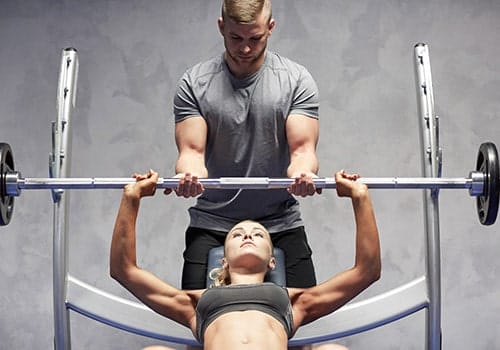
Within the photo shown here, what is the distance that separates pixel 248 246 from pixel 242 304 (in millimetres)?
218

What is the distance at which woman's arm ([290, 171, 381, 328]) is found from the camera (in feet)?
10.2

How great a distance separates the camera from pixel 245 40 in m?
3.14

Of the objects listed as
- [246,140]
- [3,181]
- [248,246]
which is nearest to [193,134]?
[246,140]

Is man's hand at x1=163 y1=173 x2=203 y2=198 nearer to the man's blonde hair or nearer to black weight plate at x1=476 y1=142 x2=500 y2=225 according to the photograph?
the man's blonde hair

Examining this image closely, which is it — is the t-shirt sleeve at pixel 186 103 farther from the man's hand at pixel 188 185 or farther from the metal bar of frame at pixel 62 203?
the metal bar of frame at pixel 62 203

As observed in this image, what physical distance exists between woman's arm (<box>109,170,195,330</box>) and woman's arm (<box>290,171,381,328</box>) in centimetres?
36

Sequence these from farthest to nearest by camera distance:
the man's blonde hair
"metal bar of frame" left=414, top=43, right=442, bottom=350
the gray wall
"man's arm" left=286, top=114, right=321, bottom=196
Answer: the gray wall, "metal bar of frame" left=414, top=43, right=442, bottom=350, "man's arm" left=286, top=114, right=321, bottom=196, the man's blonde hair

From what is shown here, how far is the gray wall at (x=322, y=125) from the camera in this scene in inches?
197

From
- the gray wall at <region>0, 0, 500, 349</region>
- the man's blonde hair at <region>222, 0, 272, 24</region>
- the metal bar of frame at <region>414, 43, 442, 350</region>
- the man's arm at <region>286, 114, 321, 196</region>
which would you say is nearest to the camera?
the man's blonde hair at <region>222, 0, 272, 24</region>

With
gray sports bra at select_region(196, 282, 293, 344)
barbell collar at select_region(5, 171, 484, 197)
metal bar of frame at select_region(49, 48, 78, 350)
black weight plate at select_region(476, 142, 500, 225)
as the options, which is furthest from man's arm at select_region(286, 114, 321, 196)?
metal bar of frame at select_region(49, 48, 78, 350)

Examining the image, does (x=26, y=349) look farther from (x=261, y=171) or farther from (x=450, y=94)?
(x=450, y=94)

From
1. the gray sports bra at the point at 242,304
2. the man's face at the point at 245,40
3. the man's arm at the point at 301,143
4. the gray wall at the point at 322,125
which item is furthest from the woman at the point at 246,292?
the gray wall at the point at 322,125

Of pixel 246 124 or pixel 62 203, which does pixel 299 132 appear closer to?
pixel 246 124

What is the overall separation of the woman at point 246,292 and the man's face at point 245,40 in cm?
45
